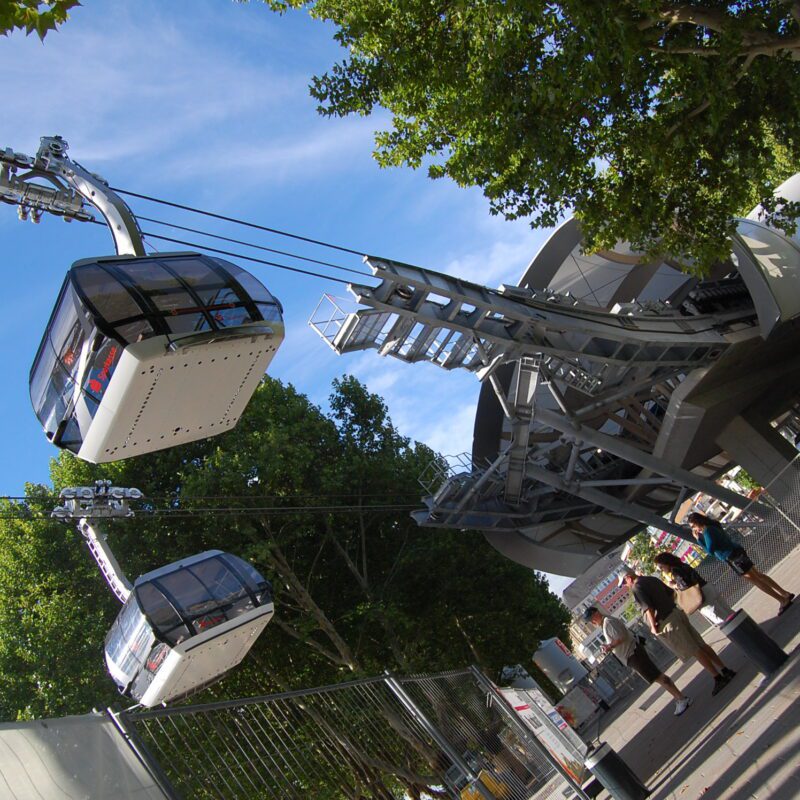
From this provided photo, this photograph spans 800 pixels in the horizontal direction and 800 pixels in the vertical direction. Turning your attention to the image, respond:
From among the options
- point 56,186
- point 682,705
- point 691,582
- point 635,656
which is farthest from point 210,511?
point 682,705

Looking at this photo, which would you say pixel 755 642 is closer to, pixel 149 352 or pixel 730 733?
pixel 730 733

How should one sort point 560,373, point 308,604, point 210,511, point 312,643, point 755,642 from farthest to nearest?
1. point 308,604
2. point 312,643
3. point 560,373
4. point 210,511
5. point 755,642

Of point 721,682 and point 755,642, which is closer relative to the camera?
point 755,642

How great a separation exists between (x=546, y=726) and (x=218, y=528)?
1484cm

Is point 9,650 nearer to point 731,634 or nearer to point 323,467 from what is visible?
point 323,467

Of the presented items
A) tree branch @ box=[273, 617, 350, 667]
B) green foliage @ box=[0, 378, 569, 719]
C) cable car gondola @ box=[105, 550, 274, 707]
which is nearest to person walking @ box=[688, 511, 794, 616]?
cable car gondola @ box=[105, 550, 274, 707]

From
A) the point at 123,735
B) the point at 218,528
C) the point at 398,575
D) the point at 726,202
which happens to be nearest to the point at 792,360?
the point at 726,202

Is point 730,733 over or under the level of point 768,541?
under

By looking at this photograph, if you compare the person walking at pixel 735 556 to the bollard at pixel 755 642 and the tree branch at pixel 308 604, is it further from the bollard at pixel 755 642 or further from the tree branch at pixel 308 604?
the tree branch at pixel 308 604

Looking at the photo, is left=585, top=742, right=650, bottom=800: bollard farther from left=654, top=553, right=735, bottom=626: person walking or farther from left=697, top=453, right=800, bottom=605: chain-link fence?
left=697, top=453, right=800, bottom=605: chain-link fence

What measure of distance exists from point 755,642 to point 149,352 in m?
7.15

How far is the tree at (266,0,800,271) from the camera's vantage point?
1171 cm

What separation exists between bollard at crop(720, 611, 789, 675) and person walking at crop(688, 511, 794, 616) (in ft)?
6.30

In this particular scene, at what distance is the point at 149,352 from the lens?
26.3ft
